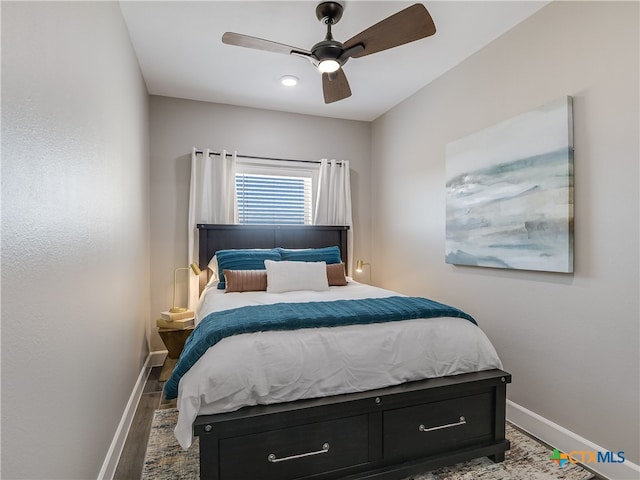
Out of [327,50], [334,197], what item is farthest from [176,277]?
[327,50]

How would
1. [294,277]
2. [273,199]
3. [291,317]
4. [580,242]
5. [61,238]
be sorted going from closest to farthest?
[61,238] → [291,317] → [580,242] → [294,277] → [273,199]

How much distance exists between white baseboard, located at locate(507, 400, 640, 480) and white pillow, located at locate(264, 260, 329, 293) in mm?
1680

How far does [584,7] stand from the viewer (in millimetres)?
1989

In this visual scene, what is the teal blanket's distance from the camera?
1.70m

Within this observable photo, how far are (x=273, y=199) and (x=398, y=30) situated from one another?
2381mm

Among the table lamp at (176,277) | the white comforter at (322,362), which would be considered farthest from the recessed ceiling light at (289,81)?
the white comforter at (322,362)

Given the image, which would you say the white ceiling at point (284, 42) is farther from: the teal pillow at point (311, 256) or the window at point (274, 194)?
the teal pillow at point (311, 256)

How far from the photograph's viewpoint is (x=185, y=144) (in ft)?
12.0

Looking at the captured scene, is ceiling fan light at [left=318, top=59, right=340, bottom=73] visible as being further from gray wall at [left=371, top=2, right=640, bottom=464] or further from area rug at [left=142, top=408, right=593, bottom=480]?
area rug at [left=142, top=408, right=593, bottom=480]

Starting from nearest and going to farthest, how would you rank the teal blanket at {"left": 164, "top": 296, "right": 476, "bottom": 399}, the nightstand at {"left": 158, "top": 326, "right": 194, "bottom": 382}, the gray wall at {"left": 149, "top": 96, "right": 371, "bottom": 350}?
the teal blanket at {"left": 164, "top": 296, "right": 476, "bottom": 399} < the nightstand at {"left": 158, "top": 326, "right": 194, "bottom": 382} < the gray wall at {"left": 149, "top": 96, "right": 371, "bottom": 350}

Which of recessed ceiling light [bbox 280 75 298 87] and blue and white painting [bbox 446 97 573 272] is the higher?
recessed ceiling light [bbox 280 75 298 87]

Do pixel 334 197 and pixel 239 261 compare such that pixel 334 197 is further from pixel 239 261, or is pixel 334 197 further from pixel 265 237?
pixel 239 261

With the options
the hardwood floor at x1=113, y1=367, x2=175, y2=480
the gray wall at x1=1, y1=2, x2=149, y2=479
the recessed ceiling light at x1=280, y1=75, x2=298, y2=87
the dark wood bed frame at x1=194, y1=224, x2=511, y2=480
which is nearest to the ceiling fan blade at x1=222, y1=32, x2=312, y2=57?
the gray wall at x1=1, y1=2, x2=149, y2=479

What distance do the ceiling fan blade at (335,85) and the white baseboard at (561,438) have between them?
8.50ft
